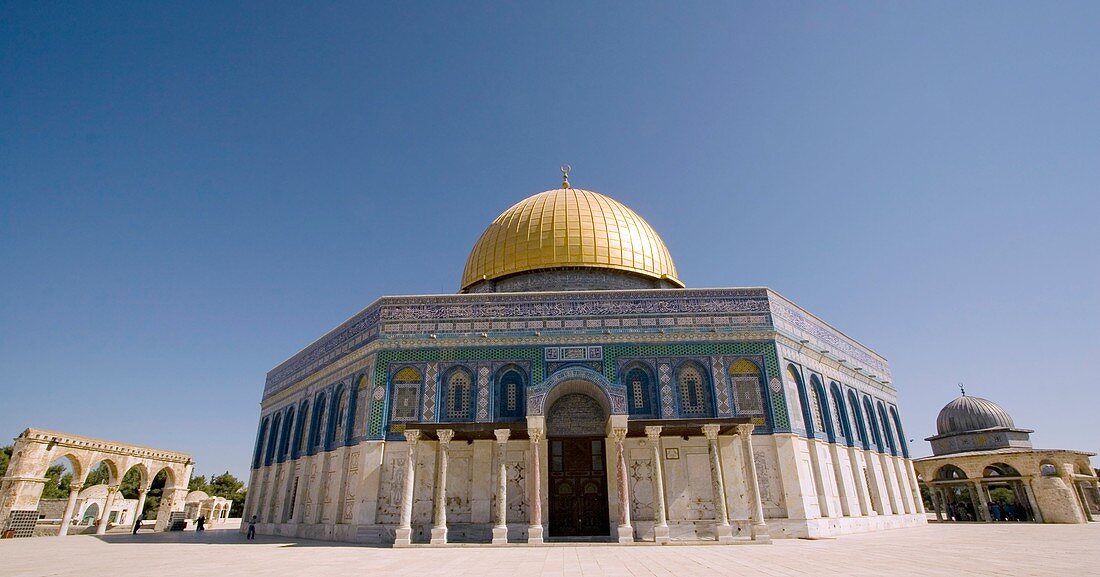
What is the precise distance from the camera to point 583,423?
16.6m

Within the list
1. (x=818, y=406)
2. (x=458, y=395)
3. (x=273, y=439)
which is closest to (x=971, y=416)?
(x=818, y=406)

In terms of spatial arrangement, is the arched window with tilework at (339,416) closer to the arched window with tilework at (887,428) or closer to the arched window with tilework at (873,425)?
the arched window with tilework at (873,425)

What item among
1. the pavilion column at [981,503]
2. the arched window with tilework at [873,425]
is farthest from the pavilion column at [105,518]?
the pavilion column at [981,503]

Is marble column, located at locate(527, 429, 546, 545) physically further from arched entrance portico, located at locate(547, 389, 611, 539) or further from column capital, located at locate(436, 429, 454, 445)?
column capital, located at locate(436, 429, 454, 445)

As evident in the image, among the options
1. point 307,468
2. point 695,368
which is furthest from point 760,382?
point 307,468

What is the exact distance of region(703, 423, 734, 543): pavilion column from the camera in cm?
1373

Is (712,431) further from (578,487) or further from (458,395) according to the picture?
(458,395)

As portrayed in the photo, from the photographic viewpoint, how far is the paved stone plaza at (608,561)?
25.6 feet

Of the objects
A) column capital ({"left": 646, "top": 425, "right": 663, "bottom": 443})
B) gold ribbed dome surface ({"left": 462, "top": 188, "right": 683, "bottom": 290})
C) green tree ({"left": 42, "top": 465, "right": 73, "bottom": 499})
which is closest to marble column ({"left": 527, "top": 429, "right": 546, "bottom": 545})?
column capital ({"left": 646, "top": 425, "right": 663, "bottom": 443})

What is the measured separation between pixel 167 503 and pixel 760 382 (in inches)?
1279

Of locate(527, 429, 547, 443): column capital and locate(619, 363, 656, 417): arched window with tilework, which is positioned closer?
locate(527, 429, 547, 443): column capital

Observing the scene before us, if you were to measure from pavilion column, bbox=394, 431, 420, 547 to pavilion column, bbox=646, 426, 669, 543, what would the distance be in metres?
6.26

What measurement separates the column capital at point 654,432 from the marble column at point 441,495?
5312 millimetres

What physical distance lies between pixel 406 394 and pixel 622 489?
7.11 meters
